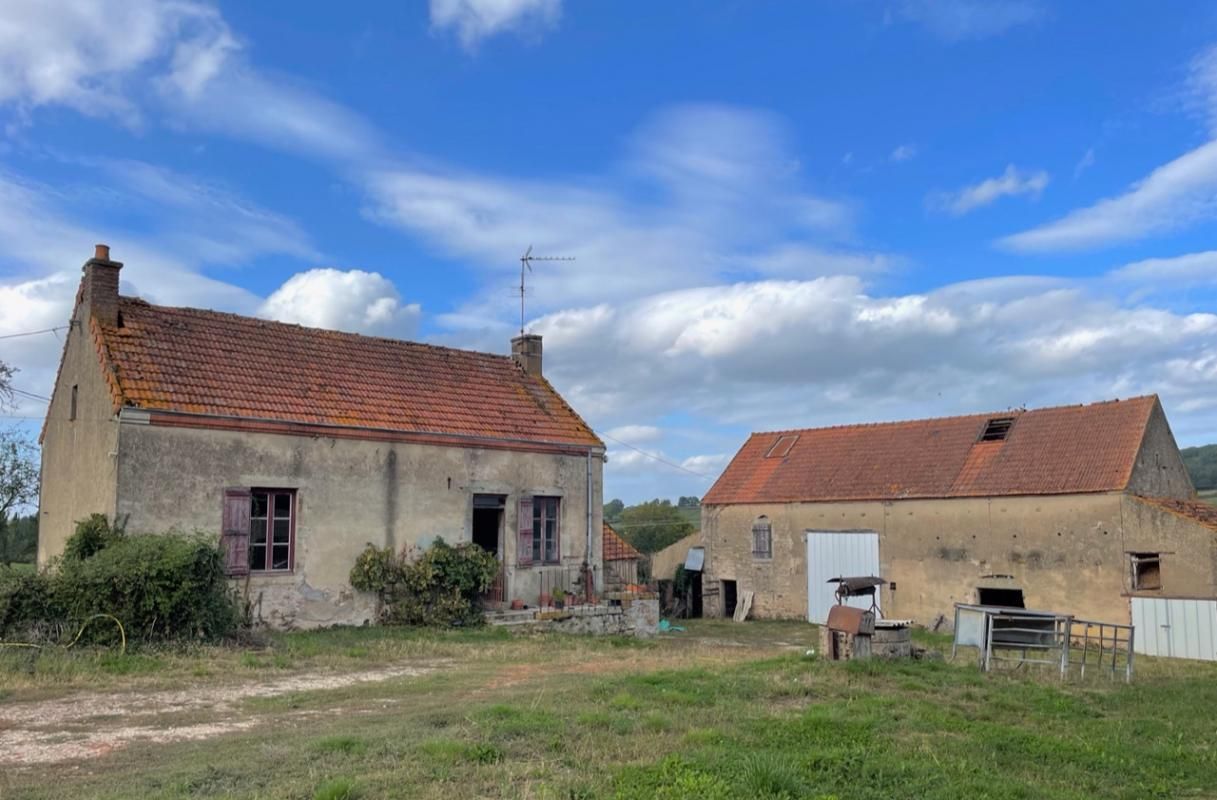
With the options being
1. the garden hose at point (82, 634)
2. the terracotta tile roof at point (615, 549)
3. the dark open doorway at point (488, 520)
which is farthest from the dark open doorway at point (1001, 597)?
the garden hose at point (82, 634)

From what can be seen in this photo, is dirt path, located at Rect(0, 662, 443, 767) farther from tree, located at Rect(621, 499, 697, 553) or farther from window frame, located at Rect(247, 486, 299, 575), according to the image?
tree, located at Rect(621, 499, 697, 553)

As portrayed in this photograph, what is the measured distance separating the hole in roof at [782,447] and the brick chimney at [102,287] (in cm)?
2187

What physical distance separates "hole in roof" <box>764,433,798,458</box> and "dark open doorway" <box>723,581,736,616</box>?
4.73 m

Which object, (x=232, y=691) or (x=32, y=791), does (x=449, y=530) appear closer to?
(x=232, y=691)

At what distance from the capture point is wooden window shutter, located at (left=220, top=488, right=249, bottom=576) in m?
17.1

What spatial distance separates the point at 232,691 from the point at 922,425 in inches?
937

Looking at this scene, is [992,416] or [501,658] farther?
[992,416]

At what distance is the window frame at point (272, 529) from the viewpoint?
1756 cm

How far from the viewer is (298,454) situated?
18.2 meters

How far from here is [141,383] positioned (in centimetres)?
1684

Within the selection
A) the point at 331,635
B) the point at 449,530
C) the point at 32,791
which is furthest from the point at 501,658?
the point at 32,791

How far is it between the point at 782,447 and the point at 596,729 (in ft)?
82.6

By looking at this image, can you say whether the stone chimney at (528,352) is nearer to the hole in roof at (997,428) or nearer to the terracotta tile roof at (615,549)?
the terracotta tile roof at (615,549)

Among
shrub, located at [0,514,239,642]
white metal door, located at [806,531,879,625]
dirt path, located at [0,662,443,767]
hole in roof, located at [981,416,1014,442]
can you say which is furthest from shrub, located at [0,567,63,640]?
hole in roof, located at [981,416,1014,442]
